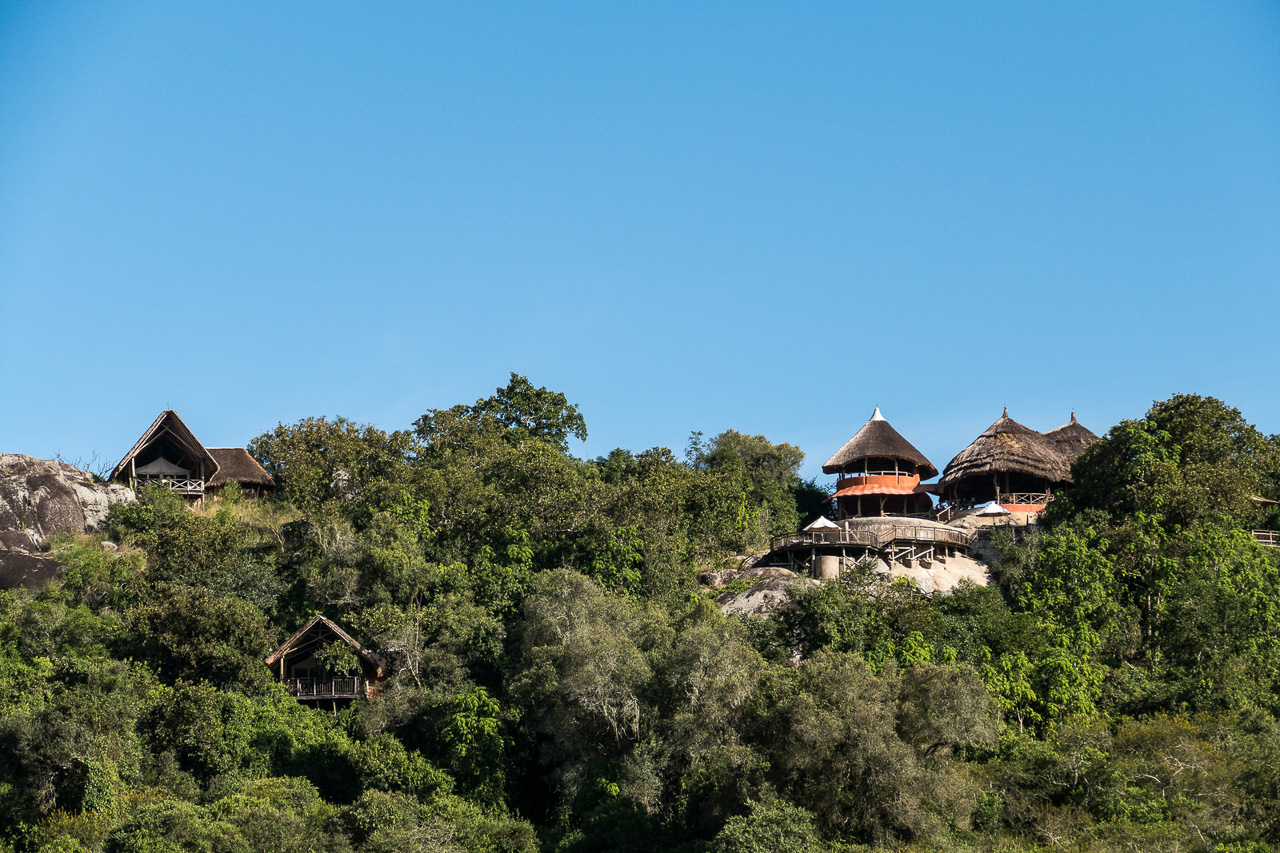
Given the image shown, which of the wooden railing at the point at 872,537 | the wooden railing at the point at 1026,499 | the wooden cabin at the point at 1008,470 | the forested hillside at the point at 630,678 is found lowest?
the forested hillside at the point at 630,678

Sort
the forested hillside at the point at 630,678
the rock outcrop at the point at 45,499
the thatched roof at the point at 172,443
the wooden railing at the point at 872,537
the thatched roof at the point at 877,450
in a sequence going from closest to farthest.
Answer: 1. the forested hillside at the point at 630,678
2. the wooden railing at the point at 872,537
3. the rock outcrop at the point at 45,499
4. the thatched roof at the point at 172,443
5. the thatched roof at the point at 877,450

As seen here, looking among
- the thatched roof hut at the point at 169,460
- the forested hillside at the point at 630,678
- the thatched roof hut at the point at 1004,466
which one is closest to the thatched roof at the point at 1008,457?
the thatched roof hut at the point at 1004,466

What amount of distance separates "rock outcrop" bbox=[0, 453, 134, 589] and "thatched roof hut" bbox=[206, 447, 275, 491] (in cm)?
392

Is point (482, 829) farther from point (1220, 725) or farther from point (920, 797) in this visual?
point (1220, 725)

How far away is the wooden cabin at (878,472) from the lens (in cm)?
5534

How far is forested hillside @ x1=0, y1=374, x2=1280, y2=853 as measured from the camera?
31.0 metres

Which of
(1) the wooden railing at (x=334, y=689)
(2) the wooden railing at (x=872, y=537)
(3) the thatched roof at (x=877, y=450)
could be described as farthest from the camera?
(3) the thatched roof at (x=877, y=450)

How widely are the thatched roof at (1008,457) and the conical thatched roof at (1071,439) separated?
19.2 inches

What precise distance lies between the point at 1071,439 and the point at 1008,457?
518 cm

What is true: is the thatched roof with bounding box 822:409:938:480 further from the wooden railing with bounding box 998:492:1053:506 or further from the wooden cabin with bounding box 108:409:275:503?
the wooden cabin with bounding box 108:409:275:503

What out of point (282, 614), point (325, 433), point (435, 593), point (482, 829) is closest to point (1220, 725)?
point (482, 829)

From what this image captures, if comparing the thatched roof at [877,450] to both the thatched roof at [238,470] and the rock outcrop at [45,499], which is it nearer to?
the thatched roof at [238,470]

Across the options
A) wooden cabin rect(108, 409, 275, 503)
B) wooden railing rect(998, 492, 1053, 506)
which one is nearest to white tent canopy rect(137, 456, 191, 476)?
wooden cabin rect(108, 409, 275, 503)

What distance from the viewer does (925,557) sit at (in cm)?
4531
